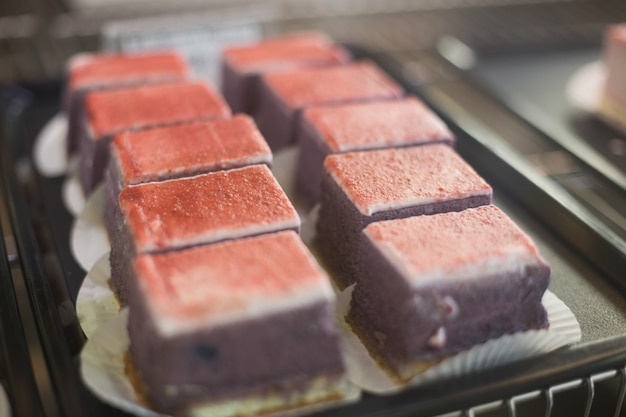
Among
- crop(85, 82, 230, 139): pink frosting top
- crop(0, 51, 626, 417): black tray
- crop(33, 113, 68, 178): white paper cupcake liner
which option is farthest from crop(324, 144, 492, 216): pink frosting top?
crop(33, 113, 68, 178): white paper cupcake liner

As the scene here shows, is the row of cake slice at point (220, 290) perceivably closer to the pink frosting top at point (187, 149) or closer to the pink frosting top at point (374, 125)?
the pink frosting top at point (187, 149)

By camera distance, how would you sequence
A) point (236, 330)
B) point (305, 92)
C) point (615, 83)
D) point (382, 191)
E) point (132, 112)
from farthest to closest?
point (615, 83), point (305, 92), point (132, 112), point (382, 191), point (236, 330)

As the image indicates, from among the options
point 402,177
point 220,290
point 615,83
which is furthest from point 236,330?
point 615,83

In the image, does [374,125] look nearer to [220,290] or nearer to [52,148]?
[220,290]

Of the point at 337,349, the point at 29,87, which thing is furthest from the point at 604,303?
the point at 29,87

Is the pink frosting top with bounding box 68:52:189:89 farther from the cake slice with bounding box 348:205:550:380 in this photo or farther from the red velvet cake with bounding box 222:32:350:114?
the cake slice with bounding box 348:205:550:380

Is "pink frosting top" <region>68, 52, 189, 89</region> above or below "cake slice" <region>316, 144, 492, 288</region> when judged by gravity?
above

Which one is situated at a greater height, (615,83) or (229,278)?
(229,278)
